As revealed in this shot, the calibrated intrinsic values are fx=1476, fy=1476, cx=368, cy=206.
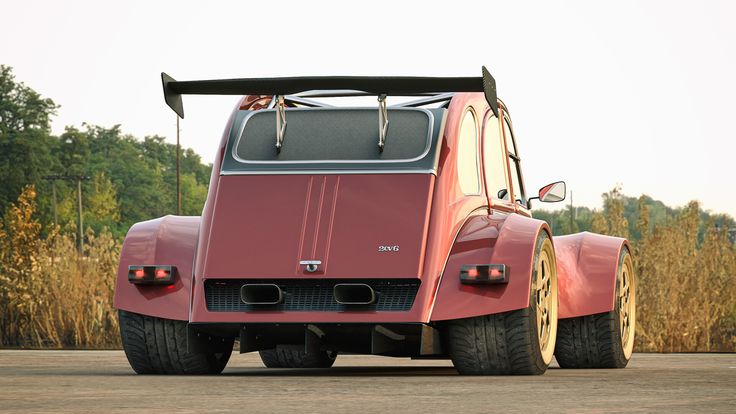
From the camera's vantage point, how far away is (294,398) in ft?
25.5

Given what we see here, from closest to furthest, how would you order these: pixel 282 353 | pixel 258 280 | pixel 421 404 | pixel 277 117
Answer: pixel 421 404
pixel 258 280
pixel 277 117
pixel 282 353

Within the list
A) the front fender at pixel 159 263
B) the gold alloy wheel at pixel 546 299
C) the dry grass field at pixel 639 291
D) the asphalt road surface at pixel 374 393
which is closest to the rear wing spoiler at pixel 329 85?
the front fender at pixel 159 263

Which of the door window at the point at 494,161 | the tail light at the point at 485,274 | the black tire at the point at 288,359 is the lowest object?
the black tire at the point at 288,359

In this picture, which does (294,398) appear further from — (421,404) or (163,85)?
(163,85)

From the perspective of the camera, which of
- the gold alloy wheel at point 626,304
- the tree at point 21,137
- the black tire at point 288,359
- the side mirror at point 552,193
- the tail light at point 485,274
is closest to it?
the tail light at point 485,274

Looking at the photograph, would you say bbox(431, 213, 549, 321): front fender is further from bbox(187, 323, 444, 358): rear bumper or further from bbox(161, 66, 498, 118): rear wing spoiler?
bbox(161, 66, 498, 118): rear wing spoiler

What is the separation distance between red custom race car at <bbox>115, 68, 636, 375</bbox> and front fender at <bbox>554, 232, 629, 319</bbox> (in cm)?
32

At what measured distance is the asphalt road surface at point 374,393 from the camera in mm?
7133

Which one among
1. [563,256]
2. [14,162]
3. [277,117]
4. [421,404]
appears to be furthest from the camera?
[14,162]

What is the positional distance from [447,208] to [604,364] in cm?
290

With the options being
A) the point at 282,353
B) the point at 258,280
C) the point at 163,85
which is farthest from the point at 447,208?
the point at 282,353

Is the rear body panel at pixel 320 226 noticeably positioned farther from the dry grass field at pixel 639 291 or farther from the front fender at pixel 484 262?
the dry grass field at pixel 639 291

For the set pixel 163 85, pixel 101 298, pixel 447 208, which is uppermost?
pixel 163 85

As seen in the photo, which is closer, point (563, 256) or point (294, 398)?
point (294, 398)
